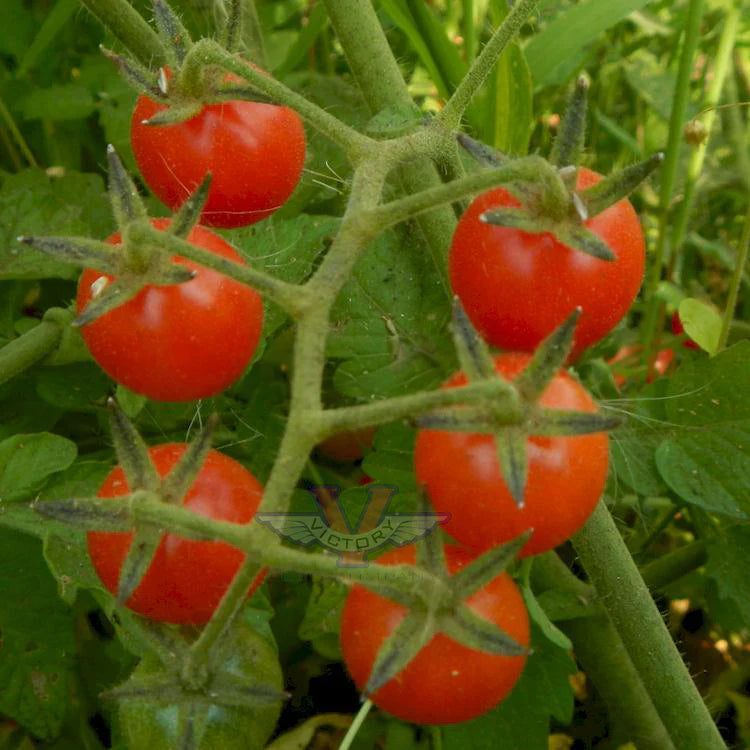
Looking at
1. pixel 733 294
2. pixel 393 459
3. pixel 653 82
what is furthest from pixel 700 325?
pixel 653 82

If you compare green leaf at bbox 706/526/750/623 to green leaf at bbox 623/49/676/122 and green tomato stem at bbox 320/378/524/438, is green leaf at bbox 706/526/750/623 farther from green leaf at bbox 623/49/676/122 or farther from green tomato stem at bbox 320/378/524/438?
green leaf at bbox 623/49/676/122

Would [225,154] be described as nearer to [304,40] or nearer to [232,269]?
[232,269]

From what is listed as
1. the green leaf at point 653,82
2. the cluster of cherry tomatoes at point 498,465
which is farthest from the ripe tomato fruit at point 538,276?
the green leaf at point 653,82

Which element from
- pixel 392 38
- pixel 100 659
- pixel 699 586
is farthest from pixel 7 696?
pixel 392 38

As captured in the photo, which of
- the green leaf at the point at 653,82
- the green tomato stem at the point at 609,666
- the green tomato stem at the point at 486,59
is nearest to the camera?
the green tomato stem at the point at 486,59

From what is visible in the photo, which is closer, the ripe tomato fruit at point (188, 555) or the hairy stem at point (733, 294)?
the ripe tomato fruit at point (188, 555)

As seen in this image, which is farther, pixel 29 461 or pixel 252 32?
pixel 252 32

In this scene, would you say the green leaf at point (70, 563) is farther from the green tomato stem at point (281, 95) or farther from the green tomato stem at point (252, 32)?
the green tomato stem at point (252, 32)
